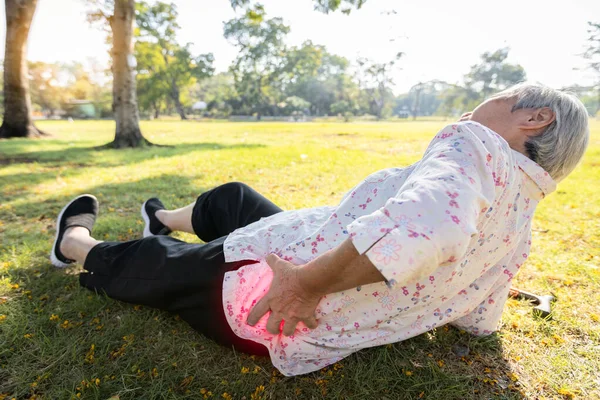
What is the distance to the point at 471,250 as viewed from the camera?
44.9 inches

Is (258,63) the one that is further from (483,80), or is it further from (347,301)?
(347,301)

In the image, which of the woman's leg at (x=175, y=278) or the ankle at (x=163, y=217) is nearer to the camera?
the woman's leg at (x=175, y=278)

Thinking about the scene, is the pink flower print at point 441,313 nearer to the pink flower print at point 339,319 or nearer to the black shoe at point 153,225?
the pink flower print at point 339,319

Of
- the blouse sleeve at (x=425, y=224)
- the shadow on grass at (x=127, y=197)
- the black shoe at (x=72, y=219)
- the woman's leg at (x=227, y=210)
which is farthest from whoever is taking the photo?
the shadow on grass at (x=127, y=197)

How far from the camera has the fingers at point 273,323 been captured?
4.02 ft

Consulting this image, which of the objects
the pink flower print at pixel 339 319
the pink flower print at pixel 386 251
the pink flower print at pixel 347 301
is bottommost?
the pink flower print at pixel 339 319

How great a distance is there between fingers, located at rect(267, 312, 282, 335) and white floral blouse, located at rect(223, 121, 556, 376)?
9cm

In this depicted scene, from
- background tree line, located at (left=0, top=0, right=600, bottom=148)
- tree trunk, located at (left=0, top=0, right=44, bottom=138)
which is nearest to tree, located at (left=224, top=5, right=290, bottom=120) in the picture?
background tree line, located at (left=0, top=0, right=600, bottom=148)

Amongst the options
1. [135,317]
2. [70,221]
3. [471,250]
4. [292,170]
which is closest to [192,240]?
[70,221]

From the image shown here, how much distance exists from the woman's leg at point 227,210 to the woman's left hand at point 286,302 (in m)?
0.70

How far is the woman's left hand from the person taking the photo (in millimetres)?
1133

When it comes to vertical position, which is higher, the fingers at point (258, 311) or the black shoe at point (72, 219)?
the fingers at point (258, 311)

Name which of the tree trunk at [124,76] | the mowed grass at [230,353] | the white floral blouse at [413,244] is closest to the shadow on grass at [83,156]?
the tree trunk at [124,76]

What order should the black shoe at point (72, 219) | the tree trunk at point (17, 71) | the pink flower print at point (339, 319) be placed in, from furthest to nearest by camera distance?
the tree trunk at point (17, 71) < the black shoe at point (72, 219) < the pink flower print at point (339, 319)
